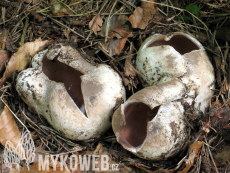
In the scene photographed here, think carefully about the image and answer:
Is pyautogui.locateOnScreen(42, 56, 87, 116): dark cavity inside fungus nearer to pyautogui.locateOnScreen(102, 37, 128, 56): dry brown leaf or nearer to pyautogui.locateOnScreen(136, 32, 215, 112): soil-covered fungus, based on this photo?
pyautogui.locateOnScreen(102, 37, 128, 56): dry brown leaf

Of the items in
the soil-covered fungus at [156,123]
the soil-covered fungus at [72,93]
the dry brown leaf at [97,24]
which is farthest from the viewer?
the dry brown leaf at [97,24]

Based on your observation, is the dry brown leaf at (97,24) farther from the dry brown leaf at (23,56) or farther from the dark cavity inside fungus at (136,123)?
the dark cavity inside fungus at (136,123)

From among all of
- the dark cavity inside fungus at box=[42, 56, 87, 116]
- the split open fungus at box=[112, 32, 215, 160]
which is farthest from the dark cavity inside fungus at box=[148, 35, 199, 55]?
the dark cavity inside fungus at box=[42, 56, 87, 116]

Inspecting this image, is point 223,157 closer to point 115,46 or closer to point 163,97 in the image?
point 163,97

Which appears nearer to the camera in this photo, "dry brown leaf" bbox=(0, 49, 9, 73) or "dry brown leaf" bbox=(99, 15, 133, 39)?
"dry brown leaf" bbox=(0, 49, 9, 73)

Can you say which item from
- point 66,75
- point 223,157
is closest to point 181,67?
point 223,157

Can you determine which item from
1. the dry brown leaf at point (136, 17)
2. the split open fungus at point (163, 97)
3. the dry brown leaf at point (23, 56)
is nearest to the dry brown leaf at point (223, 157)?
the split open fungus at point (163, 97)
